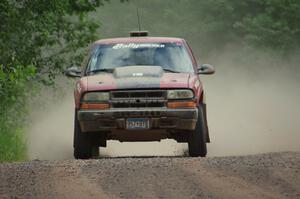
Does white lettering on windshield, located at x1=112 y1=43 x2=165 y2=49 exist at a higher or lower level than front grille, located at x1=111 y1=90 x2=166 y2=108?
higher

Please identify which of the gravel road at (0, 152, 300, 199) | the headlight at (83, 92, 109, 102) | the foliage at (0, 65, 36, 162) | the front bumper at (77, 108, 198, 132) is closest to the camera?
the gravel road at (0, 152, 300, 199)

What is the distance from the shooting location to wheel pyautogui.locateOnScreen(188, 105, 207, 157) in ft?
47.8

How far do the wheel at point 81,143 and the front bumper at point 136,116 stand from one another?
1.04ft

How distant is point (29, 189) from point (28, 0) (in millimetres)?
13114

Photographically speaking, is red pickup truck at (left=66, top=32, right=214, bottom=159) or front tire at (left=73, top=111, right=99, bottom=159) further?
front tire at (left=73, top=111, right=99, bottom=159)

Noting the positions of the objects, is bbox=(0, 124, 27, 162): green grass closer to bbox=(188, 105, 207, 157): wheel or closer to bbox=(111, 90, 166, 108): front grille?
bbox=(111, 90, 166, 108): front grille

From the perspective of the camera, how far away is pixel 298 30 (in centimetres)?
4431

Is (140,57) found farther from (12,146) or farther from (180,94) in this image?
(12,146)

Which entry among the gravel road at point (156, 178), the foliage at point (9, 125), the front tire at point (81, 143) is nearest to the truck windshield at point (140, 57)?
the front tire at point (81, 143)

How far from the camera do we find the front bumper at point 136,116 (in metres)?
14.2

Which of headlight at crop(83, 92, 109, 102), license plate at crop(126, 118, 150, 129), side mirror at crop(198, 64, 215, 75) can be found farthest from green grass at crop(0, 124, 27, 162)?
license plate at crop(126, 118, 150, 129)

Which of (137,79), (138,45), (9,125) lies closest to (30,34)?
(9,125)

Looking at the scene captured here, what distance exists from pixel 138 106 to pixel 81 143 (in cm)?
103

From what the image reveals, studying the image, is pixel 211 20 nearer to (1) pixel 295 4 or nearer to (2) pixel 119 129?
(1) pixel 295 4
